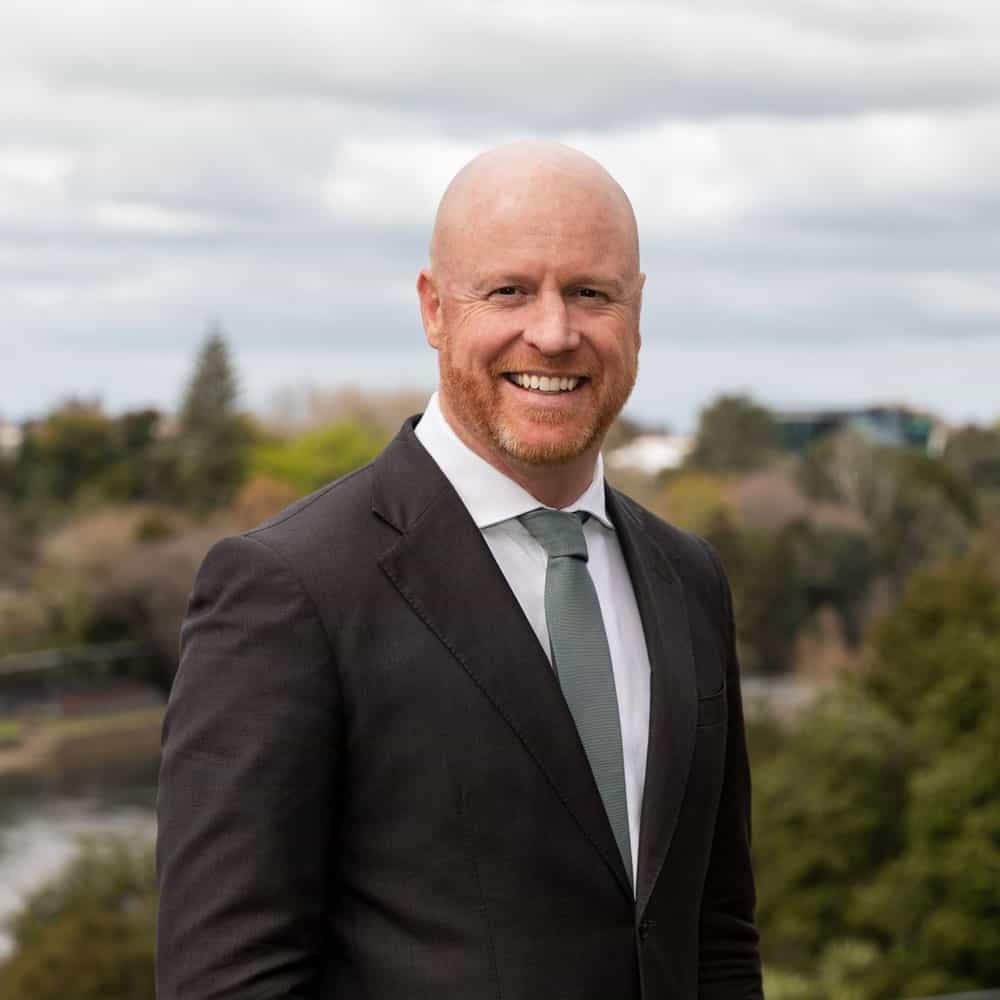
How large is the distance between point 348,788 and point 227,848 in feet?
0.48

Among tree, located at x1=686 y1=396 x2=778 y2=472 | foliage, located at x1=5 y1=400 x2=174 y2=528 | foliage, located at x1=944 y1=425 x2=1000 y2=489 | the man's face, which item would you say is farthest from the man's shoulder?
tree, located at x1=686 y1=396 x2=778 y2=472

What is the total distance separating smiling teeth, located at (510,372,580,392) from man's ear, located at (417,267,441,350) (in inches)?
5.0

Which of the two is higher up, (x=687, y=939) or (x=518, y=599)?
(x=518, y=599)

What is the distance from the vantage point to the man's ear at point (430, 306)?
197cm

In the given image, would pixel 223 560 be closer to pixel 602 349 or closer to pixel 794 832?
pixel 602 349

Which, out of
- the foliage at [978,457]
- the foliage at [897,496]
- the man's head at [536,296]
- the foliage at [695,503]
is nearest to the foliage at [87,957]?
the man's head at [536,296]

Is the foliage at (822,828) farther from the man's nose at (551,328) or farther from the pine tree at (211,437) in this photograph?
the pine tree at (211,437)

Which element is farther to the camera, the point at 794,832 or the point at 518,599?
the point at 794,832

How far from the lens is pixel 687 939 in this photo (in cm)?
201

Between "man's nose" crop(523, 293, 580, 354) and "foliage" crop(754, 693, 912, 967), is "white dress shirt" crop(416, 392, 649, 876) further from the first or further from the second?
"foliage" crop(754, 693, 912, 967)

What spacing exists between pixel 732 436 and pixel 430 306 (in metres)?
58.6

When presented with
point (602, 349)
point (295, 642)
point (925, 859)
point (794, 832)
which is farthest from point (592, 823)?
point (794, 832)

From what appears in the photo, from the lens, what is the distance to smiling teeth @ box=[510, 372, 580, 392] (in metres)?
1.90

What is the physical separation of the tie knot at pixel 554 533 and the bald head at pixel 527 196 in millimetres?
304
